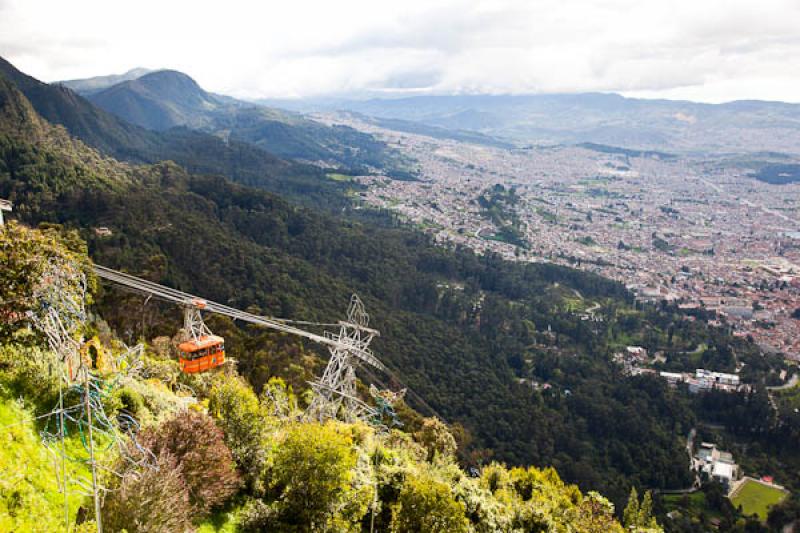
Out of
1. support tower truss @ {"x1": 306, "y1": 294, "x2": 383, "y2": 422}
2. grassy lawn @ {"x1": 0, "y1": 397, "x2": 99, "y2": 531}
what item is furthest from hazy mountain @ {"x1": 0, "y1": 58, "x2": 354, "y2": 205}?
grassy lawn @ {"x1": 0, "y1": 397, "x2": 99, "y2": 531}

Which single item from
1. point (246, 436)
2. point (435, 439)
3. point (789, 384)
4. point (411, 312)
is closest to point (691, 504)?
point (789, 384)

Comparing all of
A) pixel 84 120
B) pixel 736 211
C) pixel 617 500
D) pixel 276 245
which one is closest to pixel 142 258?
pixel 276 245

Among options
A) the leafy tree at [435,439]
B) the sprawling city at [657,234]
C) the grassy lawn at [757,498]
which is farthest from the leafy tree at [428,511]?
the sprawling city at [657,234]

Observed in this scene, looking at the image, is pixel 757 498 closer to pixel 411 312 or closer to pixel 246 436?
pixel 411 312

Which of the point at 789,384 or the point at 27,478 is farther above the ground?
the point at 27,478

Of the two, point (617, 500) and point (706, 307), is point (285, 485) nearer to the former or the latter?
point (617, 500)
